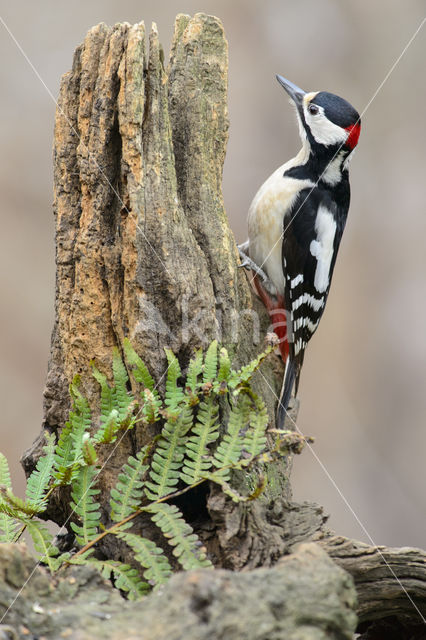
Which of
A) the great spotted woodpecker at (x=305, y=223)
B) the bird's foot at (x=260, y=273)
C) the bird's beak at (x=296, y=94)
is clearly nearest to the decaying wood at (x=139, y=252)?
the bird's foot at (x=260, y=273)

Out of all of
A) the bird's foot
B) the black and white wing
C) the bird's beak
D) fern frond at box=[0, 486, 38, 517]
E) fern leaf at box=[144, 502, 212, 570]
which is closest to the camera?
fern leaf at box=[144, 502, 212, 570]

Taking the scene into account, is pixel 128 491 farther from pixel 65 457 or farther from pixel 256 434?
pixel 256 434

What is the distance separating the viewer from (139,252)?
189 cm

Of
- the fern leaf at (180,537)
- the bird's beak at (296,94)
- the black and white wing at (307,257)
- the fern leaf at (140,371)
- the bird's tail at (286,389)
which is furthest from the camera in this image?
the bird's beak at (296,94)

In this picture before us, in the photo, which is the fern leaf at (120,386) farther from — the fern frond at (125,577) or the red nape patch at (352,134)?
the red nape patch at (352,134)

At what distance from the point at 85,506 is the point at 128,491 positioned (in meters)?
0.11

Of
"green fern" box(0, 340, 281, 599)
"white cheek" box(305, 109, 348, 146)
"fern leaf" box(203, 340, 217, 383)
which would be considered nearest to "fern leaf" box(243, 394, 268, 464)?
"green fern" box(0, 340, 281, 599)

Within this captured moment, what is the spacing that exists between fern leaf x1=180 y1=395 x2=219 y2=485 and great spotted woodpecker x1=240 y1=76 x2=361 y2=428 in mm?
1080

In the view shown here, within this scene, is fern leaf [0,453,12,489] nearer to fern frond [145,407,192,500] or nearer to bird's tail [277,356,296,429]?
fern frond [145,407,192,500]

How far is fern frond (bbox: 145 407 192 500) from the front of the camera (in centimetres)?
167

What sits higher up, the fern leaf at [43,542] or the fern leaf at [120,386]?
the fern leaf at [120,386]

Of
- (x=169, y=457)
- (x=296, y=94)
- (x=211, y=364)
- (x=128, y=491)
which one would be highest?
(x=296, y=94)

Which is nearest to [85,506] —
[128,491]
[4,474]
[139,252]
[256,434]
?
[128,491]

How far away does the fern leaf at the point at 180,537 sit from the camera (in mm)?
1495
